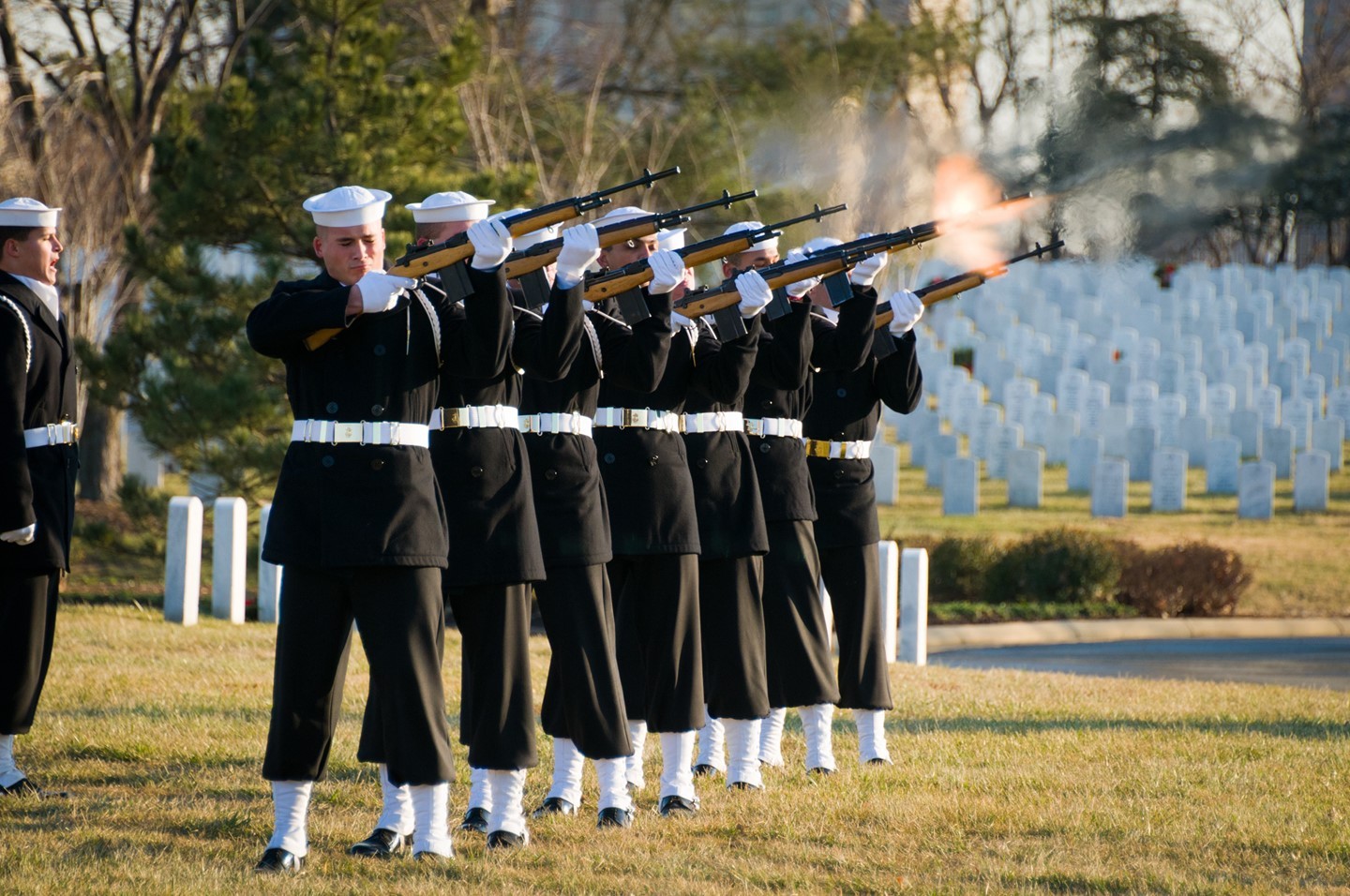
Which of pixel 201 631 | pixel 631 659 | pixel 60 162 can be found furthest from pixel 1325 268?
pixel 631 659

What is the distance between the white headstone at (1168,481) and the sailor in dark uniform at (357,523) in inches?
540

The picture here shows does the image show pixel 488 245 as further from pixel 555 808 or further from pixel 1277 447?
pixel 1277 447

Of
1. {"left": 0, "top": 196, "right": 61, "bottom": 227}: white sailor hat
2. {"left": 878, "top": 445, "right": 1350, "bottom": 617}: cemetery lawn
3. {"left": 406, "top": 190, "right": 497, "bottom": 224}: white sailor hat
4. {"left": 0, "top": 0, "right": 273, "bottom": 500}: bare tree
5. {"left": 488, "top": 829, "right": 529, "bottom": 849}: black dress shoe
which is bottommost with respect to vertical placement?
{"left": 488, "top": 829, "right": 529, "bottom": 849}: black dress shoe

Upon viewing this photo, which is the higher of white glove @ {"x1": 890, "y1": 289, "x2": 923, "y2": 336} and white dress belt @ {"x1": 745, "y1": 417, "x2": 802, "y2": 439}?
white glove @ {"x1": 890, "y1": 289, "x2": 923, "y2": 336}

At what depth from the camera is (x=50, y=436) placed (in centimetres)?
586

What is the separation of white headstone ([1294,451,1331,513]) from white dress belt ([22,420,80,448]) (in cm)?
1437

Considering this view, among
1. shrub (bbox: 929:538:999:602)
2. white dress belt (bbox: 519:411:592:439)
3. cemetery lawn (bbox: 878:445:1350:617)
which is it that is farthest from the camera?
cemetery lawn (bbox: 878:445:1350:617)

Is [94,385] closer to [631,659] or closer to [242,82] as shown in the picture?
[242,82]

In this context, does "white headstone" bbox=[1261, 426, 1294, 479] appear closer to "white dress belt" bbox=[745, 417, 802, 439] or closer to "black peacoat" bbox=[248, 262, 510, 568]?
"white dress belt" bbox=[745, 417, 802, 439]

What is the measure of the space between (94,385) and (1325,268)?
31.1 meters

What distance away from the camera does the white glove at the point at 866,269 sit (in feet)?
21.0

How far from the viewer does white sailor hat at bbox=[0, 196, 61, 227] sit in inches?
228

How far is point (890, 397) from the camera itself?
6.73 m

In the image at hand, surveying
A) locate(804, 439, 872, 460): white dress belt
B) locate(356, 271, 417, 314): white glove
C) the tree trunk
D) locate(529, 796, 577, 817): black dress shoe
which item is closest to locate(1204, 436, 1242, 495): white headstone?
the tree trunk
